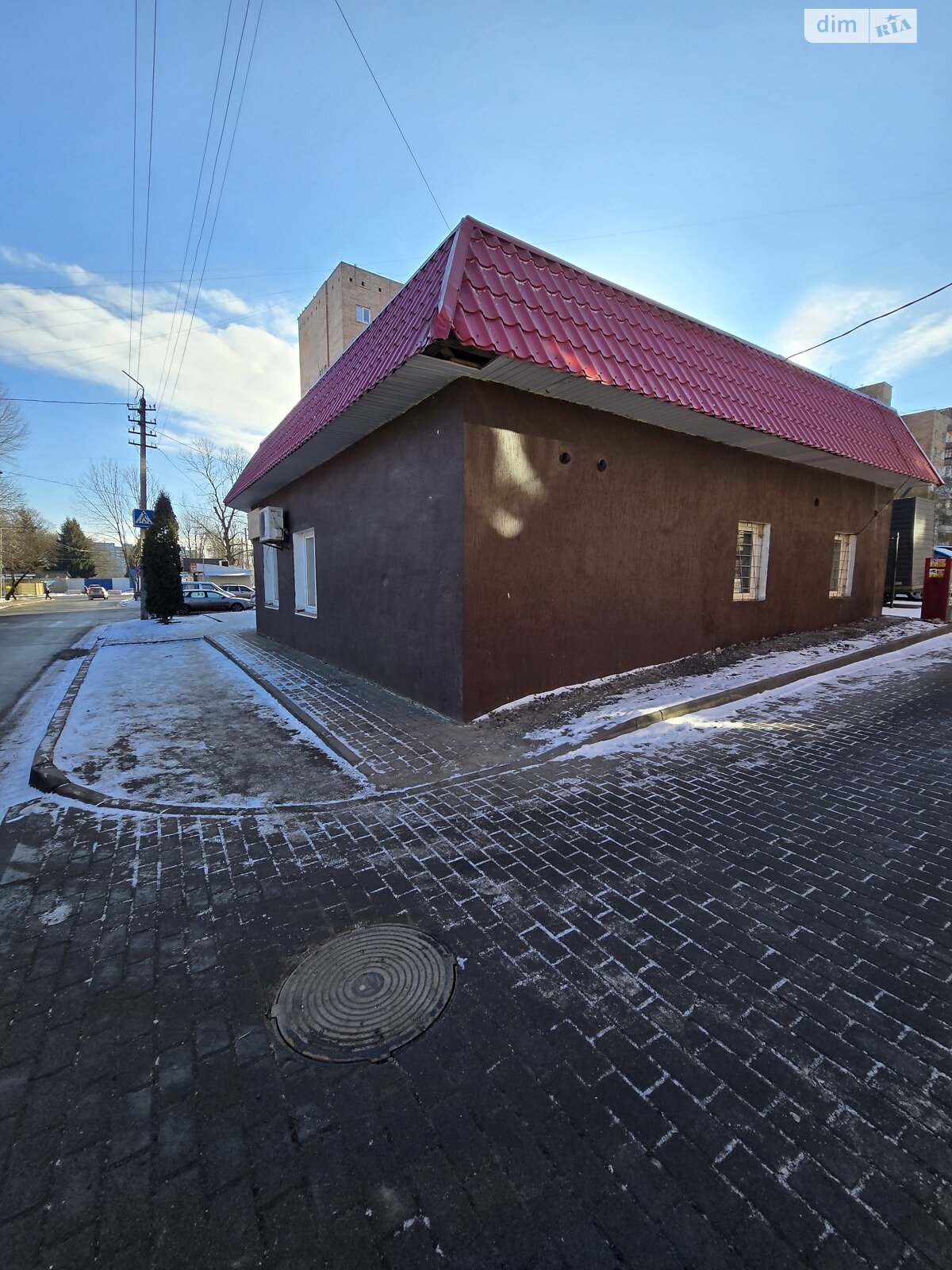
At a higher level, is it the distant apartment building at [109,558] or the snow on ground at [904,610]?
the distant apartment building at [109,558]

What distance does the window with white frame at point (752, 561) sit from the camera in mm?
9367

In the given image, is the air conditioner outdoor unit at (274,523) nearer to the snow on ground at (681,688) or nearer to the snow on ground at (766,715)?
the snow on ground at (681,688)

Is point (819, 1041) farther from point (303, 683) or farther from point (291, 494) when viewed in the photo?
point (291, 494)

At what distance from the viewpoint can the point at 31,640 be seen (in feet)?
51.4

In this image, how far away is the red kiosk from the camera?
12312 millimetres

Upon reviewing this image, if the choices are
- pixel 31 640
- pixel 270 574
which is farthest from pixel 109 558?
pixel 270 574

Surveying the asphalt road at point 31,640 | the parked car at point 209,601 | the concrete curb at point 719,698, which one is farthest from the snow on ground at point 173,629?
the concrete curb at point 719,698

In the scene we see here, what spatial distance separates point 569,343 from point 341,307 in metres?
47.0

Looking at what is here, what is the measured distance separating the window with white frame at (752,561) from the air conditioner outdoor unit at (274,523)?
9.25m

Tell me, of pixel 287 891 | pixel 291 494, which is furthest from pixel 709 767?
pixel 291 494

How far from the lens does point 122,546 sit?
54.5 metres

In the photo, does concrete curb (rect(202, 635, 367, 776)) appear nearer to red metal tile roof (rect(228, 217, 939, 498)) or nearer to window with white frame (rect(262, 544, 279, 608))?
window with white frame (rect(262, 544, 279, 608))

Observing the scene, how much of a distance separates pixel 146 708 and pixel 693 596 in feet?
27.0

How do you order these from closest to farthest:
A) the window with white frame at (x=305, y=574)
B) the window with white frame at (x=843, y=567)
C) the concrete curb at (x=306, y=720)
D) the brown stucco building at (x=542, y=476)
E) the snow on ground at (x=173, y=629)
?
the concrete curb at (x=306, y=720) < the brown stucco building at (x=542, y=476) < the window with white frame at (x=305, y=574) < the window with white frame at (x=843, y=567) < the snow on ground at (x=173, y=629)
